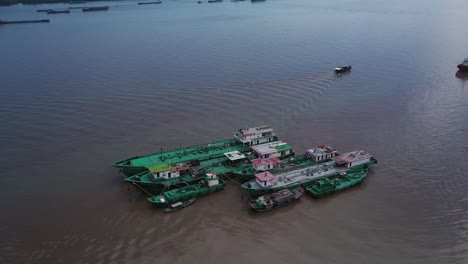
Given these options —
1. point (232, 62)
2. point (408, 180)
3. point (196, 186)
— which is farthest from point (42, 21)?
point (408, 180)

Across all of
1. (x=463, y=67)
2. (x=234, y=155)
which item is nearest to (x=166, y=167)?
(x=234, y=155)

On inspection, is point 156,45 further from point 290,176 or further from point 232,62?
point 290,176

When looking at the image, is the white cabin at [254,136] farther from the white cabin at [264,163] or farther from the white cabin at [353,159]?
the white cabin at [353,159]

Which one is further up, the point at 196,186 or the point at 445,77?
the point at 445,77

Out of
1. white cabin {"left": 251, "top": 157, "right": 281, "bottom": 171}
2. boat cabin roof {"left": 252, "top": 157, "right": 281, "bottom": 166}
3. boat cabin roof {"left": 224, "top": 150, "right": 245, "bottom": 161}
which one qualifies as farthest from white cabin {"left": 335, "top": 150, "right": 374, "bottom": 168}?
boat cabin roof {"left": 224, "top": 150, "right": 245, "bottom": 161}

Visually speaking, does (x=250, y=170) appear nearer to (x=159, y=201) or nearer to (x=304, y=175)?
(x=304, y=175)

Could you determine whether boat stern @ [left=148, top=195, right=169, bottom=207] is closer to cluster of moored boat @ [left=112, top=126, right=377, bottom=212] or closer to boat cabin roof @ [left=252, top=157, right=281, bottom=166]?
cluster of moored boat @ [left=112, top=126, right=377, bottom=212]
